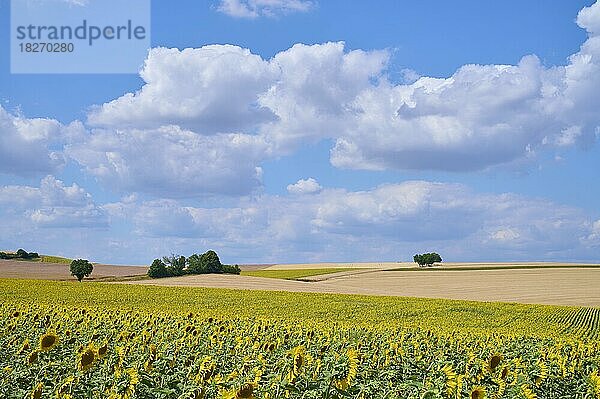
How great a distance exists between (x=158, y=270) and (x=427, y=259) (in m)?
43.3

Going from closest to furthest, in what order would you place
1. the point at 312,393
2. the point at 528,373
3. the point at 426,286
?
the point at 312,393 → the point at 528,373 → the point at 426,286

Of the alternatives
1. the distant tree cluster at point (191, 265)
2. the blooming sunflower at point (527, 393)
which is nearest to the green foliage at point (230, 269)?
the distant tree cluster at point (191, 265)

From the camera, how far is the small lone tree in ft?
207

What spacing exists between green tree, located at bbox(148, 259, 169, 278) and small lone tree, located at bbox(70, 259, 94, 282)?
25.2 feet

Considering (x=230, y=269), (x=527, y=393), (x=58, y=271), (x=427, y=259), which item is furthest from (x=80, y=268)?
(x=527, y=393)

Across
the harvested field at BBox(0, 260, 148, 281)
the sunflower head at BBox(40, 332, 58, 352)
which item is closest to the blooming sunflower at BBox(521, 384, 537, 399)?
the sunflower head at BBox(40, 332, 58, 352)

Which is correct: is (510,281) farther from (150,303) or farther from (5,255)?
(5,255)

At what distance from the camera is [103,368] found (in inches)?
291

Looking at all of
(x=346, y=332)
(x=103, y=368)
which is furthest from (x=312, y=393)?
(x=346, y=332)

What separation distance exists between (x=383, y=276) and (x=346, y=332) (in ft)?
215

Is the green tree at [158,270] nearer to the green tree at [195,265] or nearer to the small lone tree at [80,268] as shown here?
the green tree at [195,265]

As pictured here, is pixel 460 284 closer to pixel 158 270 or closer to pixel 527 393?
pixel 158 270

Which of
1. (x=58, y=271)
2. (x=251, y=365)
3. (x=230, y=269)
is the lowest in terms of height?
(x=230, y=269)

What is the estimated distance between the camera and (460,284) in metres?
68.1
